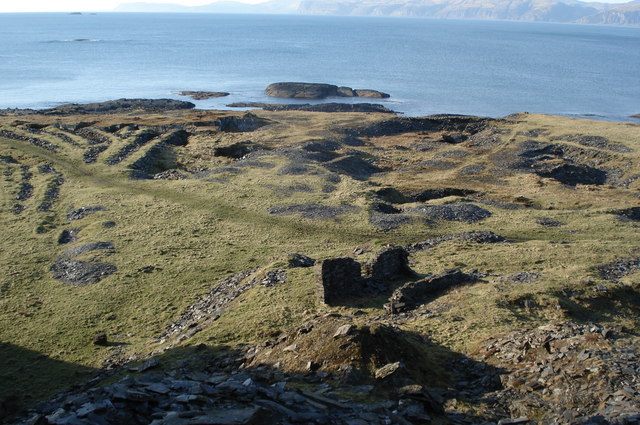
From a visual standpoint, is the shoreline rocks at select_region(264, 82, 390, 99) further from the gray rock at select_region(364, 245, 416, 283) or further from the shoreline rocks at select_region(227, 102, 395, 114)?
the gray rock at select_region(364, 245, 416, 283)

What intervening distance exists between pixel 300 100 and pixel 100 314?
414 ft

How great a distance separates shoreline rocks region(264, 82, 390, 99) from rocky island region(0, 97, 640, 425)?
78255mm

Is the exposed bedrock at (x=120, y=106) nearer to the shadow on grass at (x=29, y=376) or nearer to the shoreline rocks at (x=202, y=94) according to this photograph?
the shoreline rocks at (x=202, y=94)

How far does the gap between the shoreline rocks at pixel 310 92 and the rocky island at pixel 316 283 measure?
7826cm

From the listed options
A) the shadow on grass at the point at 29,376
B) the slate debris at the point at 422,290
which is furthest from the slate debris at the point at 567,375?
the shadow on grass at the point at 29,376

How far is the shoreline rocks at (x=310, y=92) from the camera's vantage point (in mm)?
157125

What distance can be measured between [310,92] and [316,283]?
13196 centimetres

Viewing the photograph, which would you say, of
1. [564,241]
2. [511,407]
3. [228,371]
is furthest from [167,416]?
[564,241]

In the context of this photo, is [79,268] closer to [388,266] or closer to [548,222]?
[388,266]

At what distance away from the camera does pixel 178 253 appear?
139ft

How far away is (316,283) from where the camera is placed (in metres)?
31.8

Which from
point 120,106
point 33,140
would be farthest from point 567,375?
point 120,106

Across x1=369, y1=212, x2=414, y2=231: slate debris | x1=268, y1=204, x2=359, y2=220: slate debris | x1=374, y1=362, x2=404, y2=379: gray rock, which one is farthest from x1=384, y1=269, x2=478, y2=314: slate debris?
x1=268, y1=204, x2=359, y2=220: slate debris

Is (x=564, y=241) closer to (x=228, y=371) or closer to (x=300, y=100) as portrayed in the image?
(x=228, y=371)
